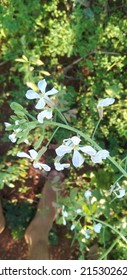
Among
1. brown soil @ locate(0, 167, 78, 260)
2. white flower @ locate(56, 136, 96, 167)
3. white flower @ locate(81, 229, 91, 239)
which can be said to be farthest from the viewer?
brown soil @ locate(0, 167, 78, 260)

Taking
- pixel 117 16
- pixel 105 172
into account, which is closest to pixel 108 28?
pixel 117 16

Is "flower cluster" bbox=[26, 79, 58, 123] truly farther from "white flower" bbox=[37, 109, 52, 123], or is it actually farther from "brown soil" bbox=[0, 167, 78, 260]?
"brown soil" bbox=[0, 167, 78, 260]

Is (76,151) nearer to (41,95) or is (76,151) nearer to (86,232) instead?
(41,95)

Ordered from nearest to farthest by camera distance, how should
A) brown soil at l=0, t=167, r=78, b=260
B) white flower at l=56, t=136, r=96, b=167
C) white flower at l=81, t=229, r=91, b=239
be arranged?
white flower at l=56, t=136, r=96, b=167
white flower at l=81, t=229, r=91, b=239
brown soil at l=0, t=167, r=78, b=260

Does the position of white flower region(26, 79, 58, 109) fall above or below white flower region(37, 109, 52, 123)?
above

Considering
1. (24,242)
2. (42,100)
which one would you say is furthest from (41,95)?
(24,242)

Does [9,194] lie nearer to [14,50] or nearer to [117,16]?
[14,50]

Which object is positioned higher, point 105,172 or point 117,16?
point 117,16

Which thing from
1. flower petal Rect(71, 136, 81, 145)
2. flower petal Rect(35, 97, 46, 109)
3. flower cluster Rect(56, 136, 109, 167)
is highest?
flower petal Rect(35, 97, 46, 109)

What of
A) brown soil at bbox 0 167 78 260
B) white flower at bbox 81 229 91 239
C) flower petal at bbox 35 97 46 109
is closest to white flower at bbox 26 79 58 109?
flower petal at bbox 35 97 46 109

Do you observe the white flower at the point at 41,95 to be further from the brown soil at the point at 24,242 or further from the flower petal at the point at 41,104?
the brown soil at the point at 24,242
